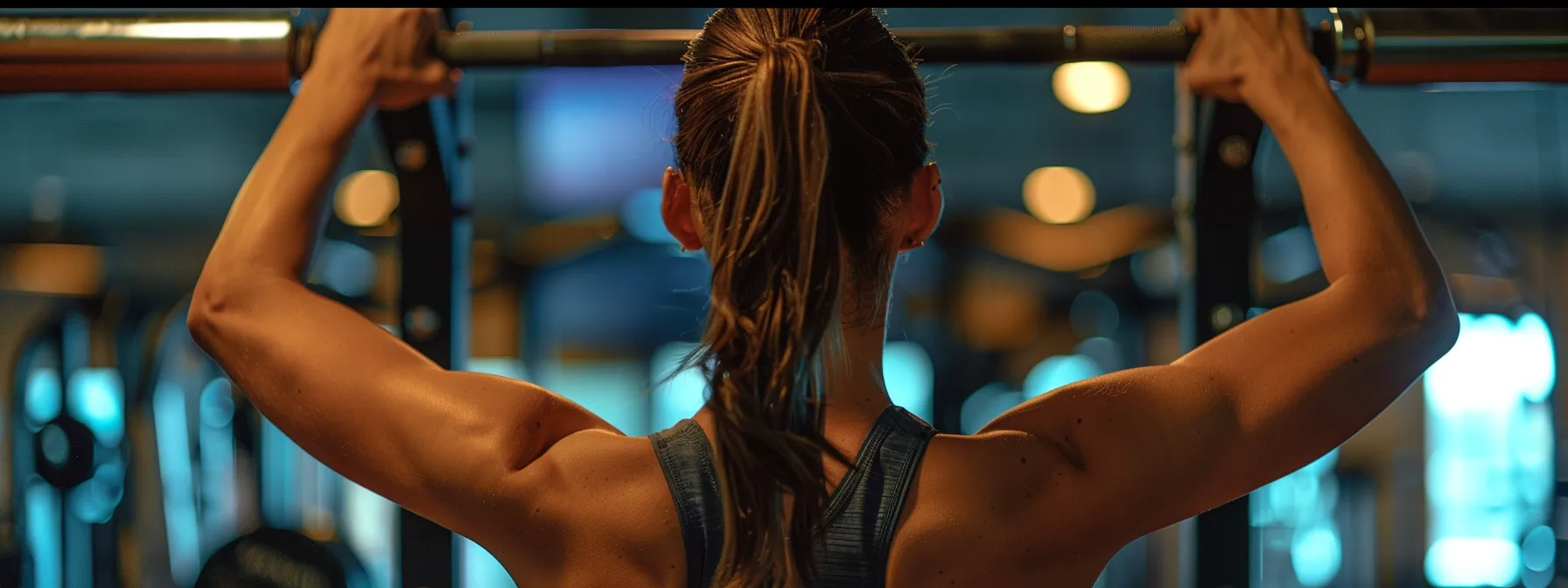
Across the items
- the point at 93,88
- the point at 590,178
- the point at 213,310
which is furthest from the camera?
the point at 590,178

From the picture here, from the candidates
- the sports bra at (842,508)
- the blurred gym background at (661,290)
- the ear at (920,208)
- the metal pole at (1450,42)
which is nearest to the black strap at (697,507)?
the sports bra at (842,508)

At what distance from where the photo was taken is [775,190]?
3.21ft

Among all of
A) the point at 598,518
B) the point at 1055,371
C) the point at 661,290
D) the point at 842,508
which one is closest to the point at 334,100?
the point at 598,518

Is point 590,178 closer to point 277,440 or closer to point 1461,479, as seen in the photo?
point 277,440

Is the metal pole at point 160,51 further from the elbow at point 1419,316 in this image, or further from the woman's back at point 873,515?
the elbow at point 1419,316

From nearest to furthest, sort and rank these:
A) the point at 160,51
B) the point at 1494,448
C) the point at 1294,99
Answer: the point at 1294,99 < the point at 160,51 < the point at 1494,448

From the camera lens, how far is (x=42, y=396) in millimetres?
3930

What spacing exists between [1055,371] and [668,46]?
3675mm

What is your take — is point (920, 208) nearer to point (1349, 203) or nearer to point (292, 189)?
point (1349, 203)

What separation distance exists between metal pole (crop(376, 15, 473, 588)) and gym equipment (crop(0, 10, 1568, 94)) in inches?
4.4

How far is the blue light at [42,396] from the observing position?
3.87 meters

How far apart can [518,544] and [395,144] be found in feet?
1.79

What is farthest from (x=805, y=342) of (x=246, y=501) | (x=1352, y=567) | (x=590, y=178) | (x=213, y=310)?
(x=1352, y=567)

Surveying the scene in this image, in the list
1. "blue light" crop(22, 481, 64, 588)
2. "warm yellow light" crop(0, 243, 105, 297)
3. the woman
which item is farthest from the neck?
"warm yellow light" crop(0, 243, 105, 297)
